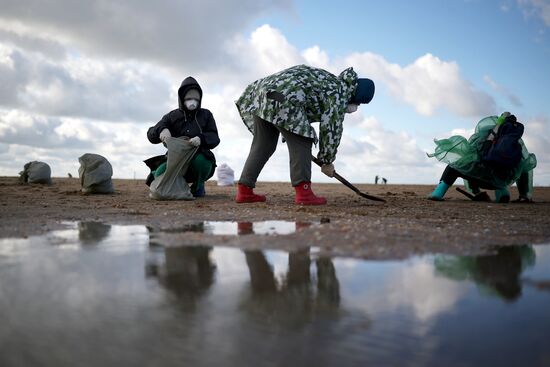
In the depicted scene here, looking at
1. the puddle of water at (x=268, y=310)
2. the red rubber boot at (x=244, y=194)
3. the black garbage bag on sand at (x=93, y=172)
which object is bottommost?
the puddle of water at (x=268, y=310)

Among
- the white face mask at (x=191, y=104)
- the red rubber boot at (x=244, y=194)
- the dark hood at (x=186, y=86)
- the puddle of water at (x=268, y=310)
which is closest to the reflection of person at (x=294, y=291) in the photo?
the puddle of water at (x=268, y=310)

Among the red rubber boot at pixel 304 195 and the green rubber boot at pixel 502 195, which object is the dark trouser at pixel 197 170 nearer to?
the red rubber boot at pixel 304 195

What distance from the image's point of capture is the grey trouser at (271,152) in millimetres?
4727

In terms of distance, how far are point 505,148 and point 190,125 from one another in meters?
4.06

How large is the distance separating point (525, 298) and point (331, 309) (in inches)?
23.7

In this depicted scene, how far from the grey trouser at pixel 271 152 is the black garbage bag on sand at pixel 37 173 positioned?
7.69 meters

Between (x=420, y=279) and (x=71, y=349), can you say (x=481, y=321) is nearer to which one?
(x=420, y=279)

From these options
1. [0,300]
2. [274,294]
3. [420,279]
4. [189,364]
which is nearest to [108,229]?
[0,300]

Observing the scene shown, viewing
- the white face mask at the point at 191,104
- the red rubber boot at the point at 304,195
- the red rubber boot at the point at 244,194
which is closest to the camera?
the red rubber boot at the point at 304,195

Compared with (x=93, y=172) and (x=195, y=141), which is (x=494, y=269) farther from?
(x=93, y=172)

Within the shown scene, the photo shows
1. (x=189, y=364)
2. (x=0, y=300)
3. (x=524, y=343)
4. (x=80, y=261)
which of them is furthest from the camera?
(x=80, y=261)

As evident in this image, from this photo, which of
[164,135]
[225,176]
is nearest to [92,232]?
[164,135]

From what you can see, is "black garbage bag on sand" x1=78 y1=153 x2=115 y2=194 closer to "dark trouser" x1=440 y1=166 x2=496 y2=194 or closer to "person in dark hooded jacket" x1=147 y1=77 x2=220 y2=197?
"person in dark hooded jacket" x1=147 y1=77 x2=220 y2=197

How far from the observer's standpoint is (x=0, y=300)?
1.28 m
